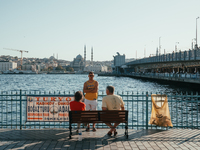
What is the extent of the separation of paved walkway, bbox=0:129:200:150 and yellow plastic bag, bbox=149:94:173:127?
392 millimetres

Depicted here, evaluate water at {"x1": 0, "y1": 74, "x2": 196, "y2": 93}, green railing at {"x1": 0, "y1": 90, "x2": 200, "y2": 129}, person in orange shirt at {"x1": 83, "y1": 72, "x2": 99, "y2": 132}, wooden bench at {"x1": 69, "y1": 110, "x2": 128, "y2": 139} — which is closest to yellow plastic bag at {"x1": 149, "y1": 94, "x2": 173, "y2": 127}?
green railing at {"x1": 0, "y1": 90, "x2": 200, "y2": 129}

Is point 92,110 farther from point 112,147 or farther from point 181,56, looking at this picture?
point 181,56

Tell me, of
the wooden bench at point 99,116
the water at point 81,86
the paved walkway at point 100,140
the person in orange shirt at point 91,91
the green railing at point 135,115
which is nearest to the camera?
the paved walkway at point 100,140

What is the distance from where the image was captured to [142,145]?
7496 mm

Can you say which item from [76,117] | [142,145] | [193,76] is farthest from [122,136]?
[193,76]

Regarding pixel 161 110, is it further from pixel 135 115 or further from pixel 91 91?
pixel 135 115

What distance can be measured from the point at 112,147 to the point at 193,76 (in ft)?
127

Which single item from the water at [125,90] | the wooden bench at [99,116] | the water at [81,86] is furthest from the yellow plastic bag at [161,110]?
the water at [81,86]

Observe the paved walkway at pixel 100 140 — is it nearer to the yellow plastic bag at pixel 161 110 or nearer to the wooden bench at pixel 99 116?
the yellow plastic bag at pixel 161 110

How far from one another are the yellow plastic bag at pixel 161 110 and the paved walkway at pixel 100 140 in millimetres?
392

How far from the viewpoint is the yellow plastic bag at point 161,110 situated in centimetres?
938

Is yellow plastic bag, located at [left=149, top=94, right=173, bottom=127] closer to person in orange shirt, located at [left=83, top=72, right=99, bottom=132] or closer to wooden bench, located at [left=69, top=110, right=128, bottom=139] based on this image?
wooden bench, located at [left=69, top=110, right=128, bottom=139]

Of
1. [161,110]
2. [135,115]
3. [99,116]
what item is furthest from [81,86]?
[99,116]

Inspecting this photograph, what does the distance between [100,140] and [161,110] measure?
2.75 meters
